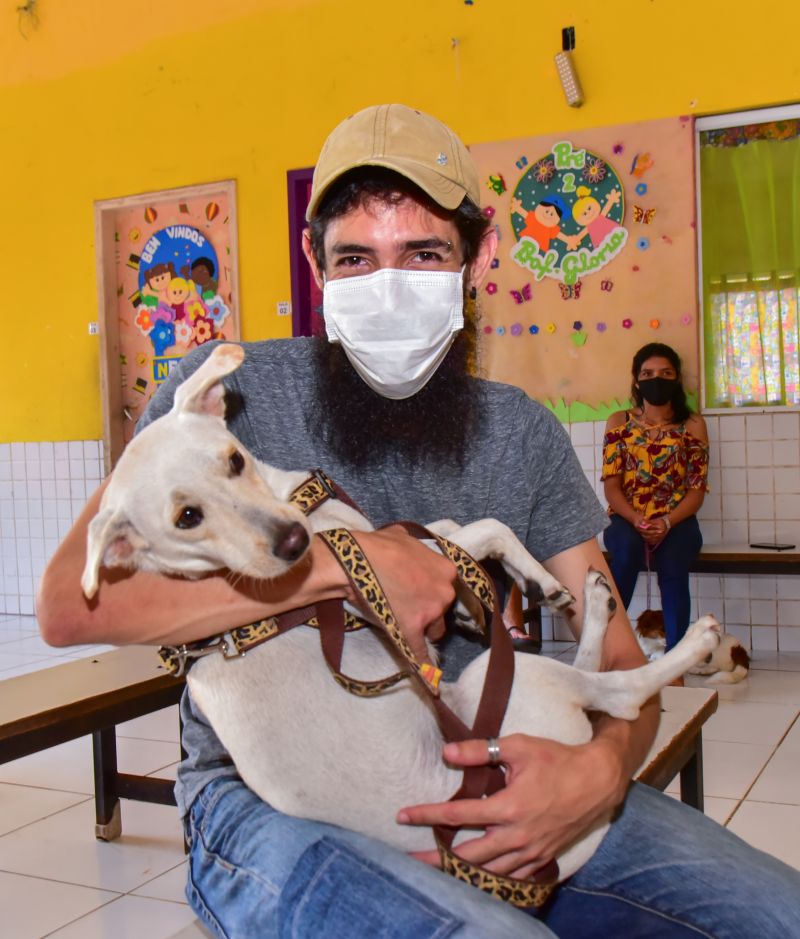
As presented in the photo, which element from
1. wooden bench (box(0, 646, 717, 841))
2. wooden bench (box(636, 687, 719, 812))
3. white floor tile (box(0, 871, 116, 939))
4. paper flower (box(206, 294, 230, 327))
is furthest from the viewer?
paper flower (box(206, 294, 230, 327))

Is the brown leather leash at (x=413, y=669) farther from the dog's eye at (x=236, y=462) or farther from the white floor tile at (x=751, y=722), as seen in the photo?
the white floor tile at (x=751, y=722)

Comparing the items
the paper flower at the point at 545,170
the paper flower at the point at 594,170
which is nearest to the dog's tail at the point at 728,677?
the paper flower at the point at 594,170

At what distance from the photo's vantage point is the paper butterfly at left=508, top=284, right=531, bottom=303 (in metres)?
5.48

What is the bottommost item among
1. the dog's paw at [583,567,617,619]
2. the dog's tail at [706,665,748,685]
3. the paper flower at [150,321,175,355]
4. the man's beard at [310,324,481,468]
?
the dog's tail at [706,665,748,685]

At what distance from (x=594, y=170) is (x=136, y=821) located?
4.01 metres

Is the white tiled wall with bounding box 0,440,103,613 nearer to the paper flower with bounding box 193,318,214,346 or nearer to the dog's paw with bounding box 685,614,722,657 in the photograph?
the paper flower with bounding box 193,318,214,346

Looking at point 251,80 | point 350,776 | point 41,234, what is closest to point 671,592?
point 350,776

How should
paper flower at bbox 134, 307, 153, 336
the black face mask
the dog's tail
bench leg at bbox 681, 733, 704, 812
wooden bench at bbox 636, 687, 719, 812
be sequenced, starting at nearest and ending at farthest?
wooden bench at bbox 636, 687, 719, 812 → bench leg at bbox 681, 733, 704, 812 → the dog's tail → the black face mask → paper flower at bbox 134, 307, 153, 336

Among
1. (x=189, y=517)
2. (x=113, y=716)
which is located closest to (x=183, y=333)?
(x=113, y=716)

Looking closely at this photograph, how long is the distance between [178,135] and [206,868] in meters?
6.04

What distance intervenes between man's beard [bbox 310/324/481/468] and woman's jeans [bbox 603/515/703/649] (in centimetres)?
310

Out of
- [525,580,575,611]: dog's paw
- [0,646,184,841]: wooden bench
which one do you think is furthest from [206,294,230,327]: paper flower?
[525,580,575,611]: dog's paw

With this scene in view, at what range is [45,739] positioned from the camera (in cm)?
220

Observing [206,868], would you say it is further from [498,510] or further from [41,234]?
[41,234]
